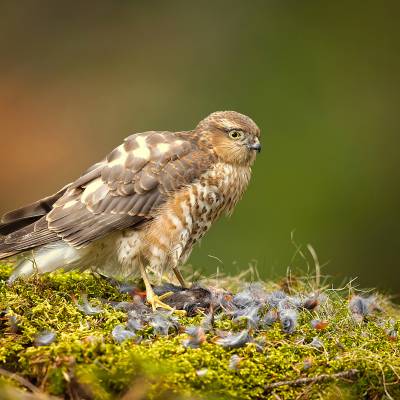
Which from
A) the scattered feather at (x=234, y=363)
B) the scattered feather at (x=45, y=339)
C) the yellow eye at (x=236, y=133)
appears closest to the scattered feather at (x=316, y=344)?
the scattered feather at (x=234, y=363)

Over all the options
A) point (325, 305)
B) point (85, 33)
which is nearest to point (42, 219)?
point (325, 305)

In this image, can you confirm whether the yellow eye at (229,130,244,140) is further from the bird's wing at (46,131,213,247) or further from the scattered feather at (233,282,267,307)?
the scattered feather at (233,282,267,307)

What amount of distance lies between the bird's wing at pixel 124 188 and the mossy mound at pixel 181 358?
1.95 ft

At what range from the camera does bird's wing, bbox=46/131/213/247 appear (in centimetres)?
487

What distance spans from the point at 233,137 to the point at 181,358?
79.3 inches

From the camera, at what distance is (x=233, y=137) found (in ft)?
17.7

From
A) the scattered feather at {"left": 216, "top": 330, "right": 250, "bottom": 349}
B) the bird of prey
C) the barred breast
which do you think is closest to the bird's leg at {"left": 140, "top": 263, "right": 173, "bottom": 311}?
the bird of prey

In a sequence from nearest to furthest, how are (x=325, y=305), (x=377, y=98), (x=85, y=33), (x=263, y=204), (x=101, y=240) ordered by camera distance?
(x=325, y=305) < (x=101, y=240) < (x=263, y=204) < (x=377, y=98) < (x=85, y=33)

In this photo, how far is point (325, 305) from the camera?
14.9 feet

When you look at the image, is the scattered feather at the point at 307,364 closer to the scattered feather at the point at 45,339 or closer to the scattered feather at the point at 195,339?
the scattered feather at the point at 195,339

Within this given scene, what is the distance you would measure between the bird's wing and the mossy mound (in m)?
0.59

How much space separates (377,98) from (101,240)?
20.7ft

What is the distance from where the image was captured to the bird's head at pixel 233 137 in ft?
17.6

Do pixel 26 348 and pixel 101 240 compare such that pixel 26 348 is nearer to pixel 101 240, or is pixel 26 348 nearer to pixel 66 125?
pixel 101 240
